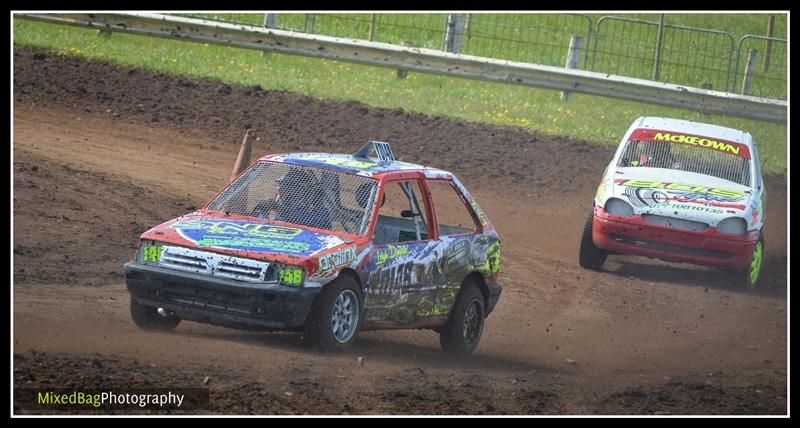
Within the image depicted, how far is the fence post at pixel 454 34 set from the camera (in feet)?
75.9

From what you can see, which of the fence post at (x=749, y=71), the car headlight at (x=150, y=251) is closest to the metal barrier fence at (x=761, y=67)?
the fence post at (x=749, y=71)

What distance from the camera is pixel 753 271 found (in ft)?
49.3

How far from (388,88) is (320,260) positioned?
46.1ft

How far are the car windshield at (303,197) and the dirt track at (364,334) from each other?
2.94 ft

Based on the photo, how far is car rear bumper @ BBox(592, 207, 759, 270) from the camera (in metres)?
14.4

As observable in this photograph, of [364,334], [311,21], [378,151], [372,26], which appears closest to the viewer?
[378,151]

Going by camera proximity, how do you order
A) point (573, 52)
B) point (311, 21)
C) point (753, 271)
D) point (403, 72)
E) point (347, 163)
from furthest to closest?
1. point (311, 21)
2. point (403, 72)
3. point (573, 52)
4. point (753, 271)
5. point (347, 163)

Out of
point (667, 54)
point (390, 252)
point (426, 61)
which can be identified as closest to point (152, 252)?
point (390, 252)

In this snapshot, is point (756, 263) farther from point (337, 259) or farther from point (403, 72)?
point (403, 72)

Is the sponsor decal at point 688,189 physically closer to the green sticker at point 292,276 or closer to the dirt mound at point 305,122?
the dirt mound at point 305,122

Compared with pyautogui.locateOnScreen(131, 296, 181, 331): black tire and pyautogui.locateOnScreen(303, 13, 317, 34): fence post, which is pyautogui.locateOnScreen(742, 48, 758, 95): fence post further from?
pyautogui.locateOnScreen(131, 296, 181, 331): black tire

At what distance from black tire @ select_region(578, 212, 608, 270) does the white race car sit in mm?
11

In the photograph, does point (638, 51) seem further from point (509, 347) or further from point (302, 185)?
point (302, 185)

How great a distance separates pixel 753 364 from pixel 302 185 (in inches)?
163
